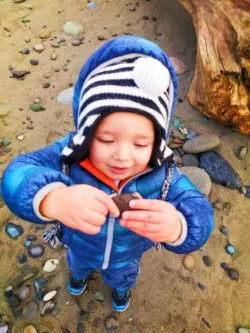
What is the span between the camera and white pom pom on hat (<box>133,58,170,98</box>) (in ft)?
5.37

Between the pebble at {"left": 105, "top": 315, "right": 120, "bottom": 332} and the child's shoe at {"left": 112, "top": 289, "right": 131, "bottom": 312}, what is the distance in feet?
0.24

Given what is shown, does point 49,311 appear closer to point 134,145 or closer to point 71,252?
point 71,252

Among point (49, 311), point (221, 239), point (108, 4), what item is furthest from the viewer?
point (108, 4)

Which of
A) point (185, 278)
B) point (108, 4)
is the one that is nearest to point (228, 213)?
point (185, 278)

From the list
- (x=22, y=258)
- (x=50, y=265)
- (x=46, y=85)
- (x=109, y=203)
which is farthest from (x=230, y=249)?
(x=46, y=85)

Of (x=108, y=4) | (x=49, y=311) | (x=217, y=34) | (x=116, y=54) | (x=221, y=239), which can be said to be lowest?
(x=49, y=311)

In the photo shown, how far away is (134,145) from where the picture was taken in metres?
1.69

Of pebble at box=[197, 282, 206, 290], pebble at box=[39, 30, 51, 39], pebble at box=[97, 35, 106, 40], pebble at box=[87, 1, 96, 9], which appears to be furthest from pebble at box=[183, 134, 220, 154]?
pebble at box=[87, 1, 96, 9]

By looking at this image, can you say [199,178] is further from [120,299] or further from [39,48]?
[39,48]

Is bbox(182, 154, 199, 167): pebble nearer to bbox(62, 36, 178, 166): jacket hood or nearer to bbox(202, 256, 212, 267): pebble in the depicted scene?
bbox(202, 256, 212, 267): pebble

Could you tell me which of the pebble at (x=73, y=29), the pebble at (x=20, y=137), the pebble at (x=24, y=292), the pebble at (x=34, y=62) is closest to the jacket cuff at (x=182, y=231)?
the pebble at (x=24, y=292)

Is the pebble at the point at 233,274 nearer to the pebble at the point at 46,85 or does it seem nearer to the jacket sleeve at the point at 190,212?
the jacket sleeve at the point at 190,212

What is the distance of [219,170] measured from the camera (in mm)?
3510

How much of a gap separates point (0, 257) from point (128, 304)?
106cm
